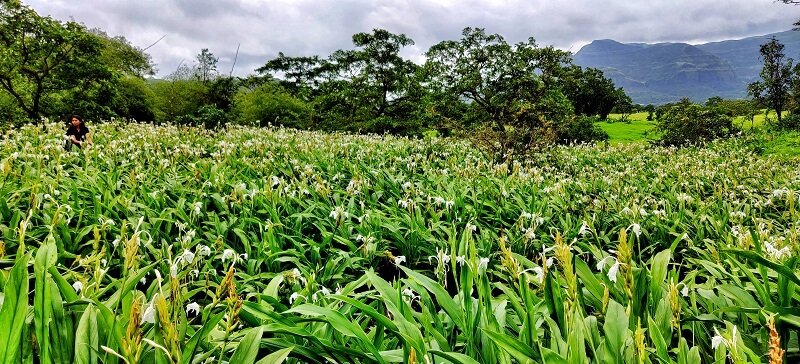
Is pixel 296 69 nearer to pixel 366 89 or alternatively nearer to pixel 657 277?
pixel 366 89

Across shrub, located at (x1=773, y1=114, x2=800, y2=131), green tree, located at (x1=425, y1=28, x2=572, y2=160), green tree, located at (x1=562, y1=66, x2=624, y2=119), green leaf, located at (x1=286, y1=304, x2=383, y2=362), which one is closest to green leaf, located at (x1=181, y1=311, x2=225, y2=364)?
green leaf, located at (x1=286, y1=304, x2=383, y2=362)

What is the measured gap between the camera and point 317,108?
2827 centimetres

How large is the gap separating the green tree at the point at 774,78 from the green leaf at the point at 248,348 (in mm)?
48988

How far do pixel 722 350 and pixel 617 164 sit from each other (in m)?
11.4

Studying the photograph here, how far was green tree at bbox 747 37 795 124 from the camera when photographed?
117ft

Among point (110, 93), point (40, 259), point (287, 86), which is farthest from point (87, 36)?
point (287, 86)

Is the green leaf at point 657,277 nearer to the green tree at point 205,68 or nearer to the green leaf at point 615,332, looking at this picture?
the green leaf at point 615,332

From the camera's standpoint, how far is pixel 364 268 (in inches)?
123

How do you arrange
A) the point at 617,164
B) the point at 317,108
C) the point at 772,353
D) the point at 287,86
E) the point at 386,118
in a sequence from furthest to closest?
the point at 287,86 → the point at 317,108 → the point at 386,118 → the point at 617,164 → the point at 772,353

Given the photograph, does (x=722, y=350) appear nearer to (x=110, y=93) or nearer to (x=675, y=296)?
(x=675, y=296)

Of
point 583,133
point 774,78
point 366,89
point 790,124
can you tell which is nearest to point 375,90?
point 366,89

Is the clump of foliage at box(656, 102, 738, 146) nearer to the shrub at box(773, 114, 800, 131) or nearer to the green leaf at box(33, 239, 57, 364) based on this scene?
the shrub at box(773, 114, 800, 131)

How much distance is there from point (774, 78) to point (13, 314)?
51.8 metres

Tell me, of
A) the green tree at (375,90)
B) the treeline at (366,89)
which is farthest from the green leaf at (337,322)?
the green tree at (375,90)
